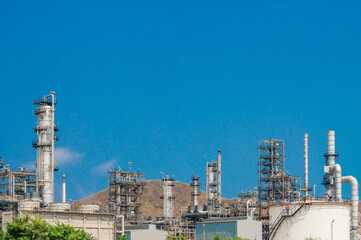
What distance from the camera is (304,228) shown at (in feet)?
209

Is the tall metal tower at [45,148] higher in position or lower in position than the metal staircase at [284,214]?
higher

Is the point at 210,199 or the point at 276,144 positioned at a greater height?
the point at 276,144

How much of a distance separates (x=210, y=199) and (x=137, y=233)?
30809 mm

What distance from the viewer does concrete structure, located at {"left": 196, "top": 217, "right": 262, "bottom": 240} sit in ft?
209

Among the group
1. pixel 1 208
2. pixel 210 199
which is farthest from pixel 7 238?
pixel 210 199

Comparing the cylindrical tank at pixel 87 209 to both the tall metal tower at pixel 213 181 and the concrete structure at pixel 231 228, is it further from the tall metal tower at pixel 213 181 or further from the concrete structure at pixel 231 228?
the tall metal tower at pixel 213 181

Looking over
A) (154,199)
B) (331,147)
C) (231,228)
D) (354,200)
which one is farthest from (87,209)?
(154,199)

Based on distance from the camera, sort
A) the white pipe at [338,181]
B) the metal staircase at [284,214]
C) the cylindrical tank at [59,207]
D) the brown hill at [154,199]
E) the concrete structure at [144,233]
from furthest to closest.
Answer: the brown hill at [154,199], the white pipe at [338,181], the concrete structure at [144,233], the metal staircase at [284,214], the cylindrical tank at [59,207]

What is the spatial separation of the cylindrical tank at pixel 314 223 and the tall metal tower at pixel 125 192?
3233cm

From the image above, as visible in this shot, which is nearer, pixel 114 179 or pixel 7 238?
pixel 7 238

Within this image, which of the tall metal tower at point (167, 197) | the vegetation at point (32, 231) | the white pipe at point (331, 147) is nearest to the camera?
the vegetation at point (32, 231)

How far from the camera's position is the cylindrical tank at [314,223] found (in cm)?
6369

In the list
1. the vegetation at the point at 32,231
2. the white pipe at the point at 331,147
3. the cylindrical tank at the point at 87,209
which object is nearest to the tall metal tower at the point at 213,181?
the white pipe at the point at 331,147

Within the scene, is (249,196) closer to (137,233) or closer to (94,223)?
(137,233)
